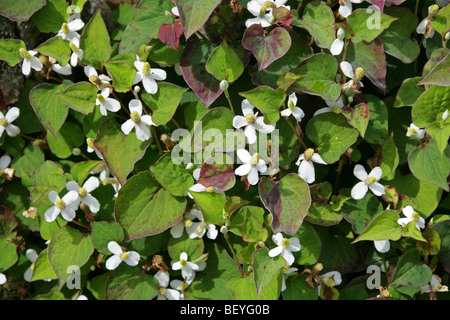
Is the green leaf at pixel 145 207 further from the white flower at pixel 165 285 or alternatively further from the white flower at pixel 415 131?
the white flower at pixel 415 131

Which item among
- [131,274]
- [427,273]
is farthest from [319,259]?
[131,274]

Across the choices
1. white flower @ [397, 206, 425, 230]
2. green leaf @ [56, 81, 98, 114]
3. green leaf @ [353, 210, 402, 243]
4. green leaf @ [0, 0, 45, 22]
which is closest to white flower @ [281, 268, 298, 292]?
green leaf @ [353, 210, 402, 243]

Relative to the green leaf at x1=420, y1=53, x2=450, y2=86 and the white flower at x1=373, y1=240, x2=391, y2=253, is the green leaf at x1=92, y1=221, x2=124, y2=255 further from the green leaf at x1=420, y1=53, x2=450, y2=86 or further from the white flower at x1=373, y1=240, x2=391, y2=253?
the green leaf at x1=420, y1=53, x2=450, y2=86

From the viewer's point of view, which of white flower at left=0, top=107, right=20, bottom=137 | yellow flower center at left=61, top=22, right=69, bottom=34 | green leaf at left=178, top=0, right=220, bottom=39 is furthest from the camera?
white flower at left=0, top=107, right=20, bottom=137

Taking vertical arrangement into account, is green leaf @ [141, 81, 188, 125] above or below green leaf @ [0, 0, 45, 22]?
below

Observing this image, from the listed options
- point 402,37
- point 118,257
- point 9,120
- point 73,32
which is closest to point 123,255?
point 118,257
